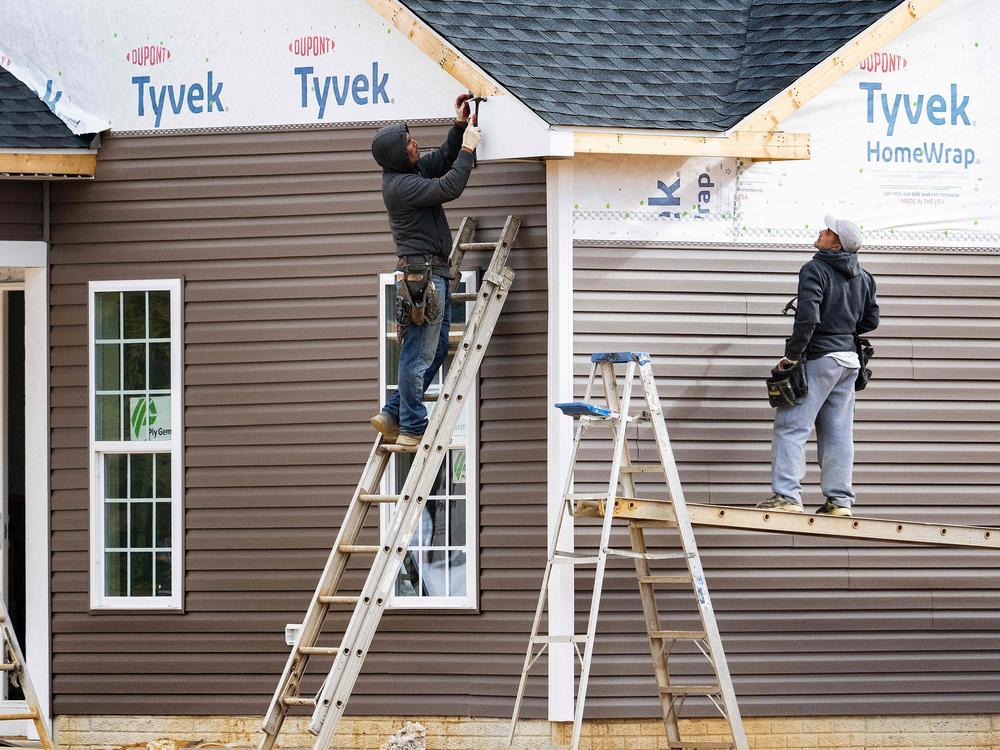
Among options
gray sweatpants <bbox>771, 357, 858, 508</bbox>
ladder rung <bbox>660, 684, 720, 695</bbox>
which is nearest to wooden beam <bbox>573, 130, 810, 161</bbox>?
gray sweatpants <bbox>771, 357, 858, 508</bbox>

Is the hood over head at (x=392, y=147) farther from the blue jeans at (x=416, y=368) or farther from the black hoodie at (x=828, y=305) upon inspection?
the black hoodie at (x=828, y=305)

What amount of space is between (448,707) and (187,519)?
2017 mm

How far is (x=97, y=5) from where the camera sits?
914 centimetres

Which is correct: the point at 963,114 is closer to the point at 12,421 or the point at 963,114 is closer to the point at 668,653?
the point at 668,653

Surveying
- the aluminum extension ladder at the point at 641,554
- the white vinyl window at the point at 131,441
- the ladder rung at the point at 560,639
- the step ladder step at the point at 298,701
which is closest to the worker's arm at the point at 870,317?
the aluminum extension ladder at the point at 641,554

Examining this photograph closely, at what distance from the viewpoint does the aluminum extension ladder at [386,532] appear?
731 centimetres

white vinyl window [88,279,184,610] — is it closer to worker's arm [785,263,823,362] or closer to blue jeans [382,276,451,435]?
blue jeans [382,276,451,435]

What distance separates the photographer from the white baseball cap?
8.07m

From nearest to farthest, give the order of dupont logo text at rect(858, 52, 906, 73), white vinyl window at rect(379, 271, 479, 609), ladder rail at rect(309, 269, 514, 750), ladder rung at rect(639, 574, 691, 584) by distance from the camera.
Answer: ladder rail at rect(309, 269, 514, 750) → ladder rung at rect(639, 574, 691, 584) → white vinyl window at rect(379, 271, 479, 609) → dupont logo text at rect(858, 52, 906, 73)

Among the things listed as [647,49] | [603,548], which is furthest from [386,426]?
[647,49]

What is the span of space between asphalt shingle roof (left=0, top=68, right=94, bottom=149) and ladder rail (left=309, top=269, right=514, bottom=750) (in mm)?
2897

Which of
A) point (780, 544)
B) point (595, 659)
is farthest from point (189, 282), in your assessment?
point (780, 544)

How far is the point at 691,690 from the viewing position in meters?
7.80

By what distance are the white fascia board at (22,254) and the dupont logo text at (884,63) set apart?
528 cm
